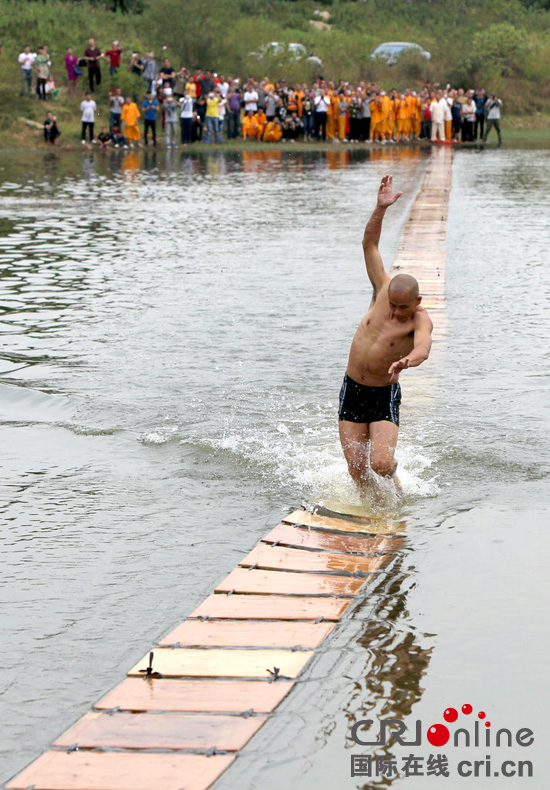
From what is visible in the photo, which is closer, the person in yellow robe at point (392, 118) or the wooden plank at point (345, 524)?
the wooden plank at point (345, 524)

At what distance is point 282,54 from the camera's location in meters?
47.3

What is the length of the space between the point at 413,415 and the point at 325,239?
30.3 feet

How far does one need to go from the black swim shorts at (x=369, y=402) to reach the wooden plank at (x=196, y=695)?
2674 millimetres

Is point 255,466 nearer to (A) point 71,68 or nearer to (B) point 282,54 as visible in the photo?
(A) point 71,68

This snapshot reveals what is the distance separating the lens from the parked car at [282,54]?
47250 millimetres

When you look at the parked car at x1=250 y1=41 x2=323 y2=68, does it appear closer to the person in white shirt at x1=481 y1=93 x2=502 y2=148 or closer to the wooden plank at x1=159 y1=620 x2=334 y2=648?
the person in white shirt at x1=481 y1=93 x2=502 y2=148

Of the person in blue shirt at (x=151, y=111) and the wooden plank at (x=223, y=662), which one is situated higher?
the person in blue shirt at (x=151, y=111)

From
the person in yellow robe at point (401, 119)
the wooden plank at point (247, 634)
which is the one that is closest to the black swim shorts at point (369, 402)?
the wooden plank at point (247, 634)

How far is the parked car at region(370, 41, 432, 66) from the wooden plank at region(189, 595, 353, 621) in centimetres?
4879

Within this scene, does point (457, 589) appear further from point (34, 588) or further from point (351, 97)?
point (351, 97)

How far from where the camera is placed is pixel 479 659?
5.44 m

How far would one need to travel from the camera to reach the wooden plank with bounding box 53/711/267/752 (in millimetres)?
4750

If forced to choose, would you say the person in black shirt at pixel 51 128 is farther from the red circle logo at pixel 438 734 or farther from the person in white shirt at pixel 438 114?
the red circle logo at pixel 438 734

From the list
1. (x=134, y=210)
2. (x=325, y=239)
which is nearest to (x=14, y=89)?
(x=134, y=210)
